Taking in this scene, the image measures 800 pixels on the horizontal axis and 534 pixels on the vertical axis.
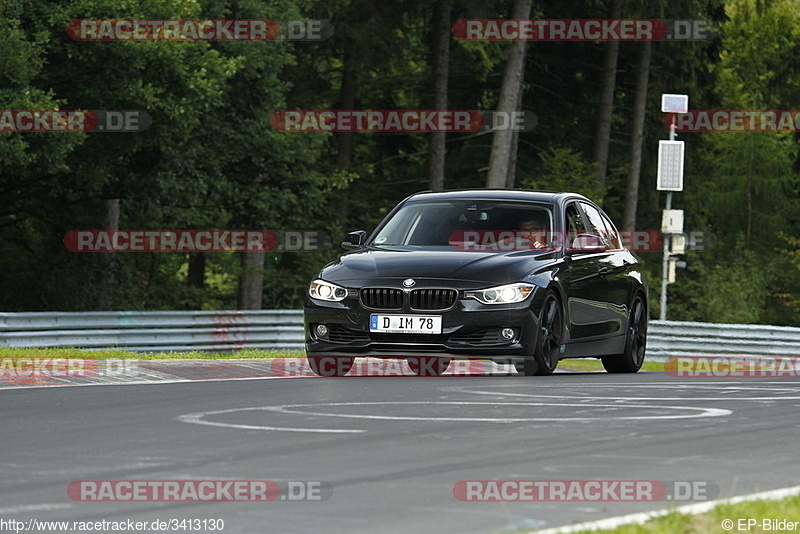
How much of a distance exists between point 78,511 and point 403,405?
491cm

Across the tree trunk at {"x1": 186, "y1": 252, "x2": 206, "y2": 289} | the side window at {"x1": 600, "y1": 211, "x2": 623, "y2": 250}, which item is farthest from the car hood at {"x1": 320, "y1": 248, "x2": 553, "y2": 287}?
the tree trunk at {"x1": 186, "y1": 252, "x2": 206, "y2": 289}

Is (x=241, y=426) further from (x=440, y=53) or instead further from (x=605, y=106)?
(x=605, y=106)

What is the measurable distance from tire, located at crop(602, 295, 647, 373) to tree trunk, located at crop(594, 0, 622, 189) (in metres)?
35.5

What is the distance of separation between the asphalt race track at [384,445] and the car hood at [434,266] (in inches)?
37.9

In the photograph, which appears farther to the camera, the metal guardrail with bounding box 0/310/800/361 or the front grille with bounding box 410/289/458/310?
the metal guardrail with bounding box 0/310/800/361

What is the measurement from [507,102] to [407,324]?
28.8 metres

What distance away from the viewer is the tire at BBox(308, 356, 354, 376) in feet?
49.1

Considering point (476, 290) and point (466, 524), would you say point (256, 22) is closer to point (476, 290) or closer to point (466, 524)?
point (476, 290)

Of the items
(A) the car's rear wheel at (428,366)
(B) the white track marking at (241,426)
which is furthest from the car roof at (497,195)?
(B) the white track marking at (241,426)

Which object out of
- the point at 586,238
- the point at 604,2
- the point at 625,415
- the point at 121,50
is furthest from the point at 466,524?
the point at 604,2

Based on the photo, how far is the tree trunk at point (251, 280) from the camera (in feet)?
147

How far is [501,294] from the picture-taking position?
14039 mm

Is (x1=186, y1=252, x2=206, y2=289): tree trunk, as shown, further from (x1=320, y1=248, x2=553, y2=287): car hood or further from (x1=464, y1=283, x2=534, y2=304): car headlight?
(x1=464, y1=283, x2=534, y2=304): car headlight

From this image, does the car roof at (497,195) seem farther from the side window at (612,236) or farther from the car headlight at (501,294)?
the car headlight at (501,294)
